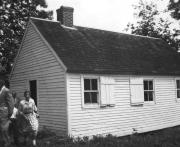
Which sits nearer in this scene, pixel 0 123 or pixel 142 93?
pixel 0 123

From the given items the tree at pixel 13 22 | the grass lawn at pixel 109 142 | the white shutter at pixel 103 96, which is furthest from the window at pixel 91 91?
the tree at pixel 13 22


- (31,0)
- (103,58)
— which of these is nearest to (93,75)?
(103,58)

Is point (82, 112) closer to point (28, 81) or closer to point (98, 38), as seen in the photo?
point (28, 81)

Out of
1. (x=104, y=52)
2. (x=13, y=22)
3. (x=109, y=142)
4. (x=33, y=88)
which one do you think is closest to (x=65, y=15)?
(x=104, y=52)

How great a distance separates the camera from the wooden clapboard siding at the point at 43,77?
14.4 m

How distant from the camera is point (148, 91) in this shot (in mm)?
17812

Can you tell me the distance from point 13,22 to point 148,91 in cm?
1510

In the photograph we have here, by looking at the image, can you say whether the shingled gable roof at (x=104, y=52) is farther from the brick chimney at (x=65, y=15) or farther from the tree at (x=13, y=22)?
the tree at (x=13, y=22)

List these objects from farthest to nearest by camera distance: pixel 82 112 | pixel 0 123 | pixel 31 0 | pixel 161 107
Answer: pixel 31 0
pixel 161 107
pixel 82 112
pixel 0 123

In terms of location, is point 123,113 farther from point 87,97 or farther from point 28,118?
point 28,118

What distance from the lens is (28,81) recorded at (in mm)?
17172

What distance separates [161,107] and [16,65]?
8.71m

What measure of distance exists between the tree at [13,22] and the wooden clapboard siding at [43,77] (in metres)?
8.39

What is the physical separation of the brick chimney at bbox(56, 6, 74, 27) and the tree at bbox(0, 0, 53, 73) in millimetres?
9581
